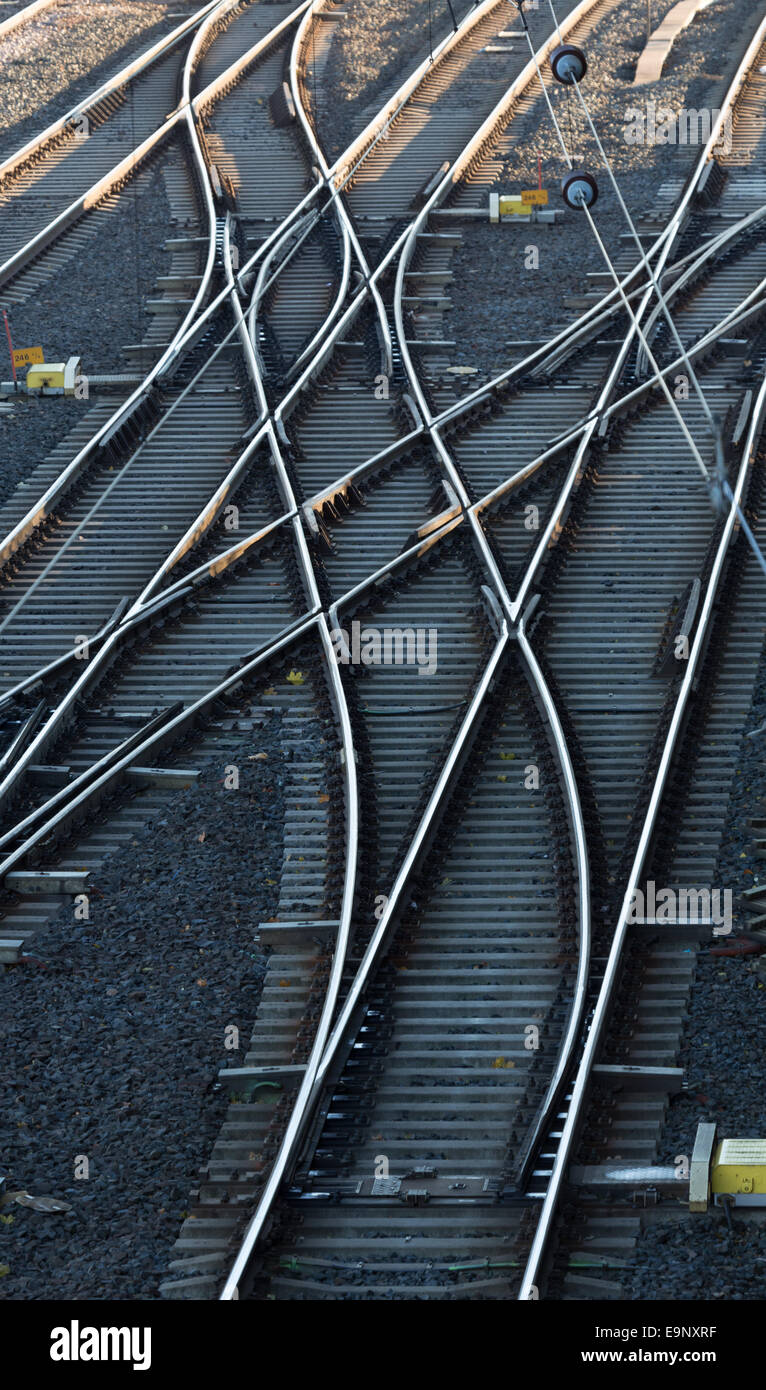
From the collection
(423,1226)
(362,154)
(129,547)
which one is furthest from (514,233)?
(423,1226)

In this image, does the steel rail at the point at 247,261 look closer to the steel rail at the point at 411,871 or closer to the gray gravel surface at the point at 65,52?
the gray gravel surface at the point at 65,52

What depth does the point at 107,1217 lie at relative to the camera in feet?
30.7

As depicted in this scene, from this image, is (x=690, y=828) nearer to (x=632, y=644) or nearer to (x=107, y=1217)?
(x=632, y=644)

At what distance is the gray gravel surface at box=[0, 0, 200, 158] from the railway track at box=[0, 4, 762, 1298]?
21.4ft

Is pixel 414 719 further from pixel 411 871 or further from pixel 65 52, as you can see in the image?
pixel 65 52

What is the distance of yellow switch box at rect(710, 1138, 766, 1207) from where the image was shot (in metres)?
9.16

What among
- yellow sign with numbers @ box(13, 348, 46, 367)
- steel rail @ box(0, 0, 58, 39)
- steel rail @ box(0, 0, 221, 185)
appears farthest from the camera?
steel rail @ box(0, 0, 58, 39)

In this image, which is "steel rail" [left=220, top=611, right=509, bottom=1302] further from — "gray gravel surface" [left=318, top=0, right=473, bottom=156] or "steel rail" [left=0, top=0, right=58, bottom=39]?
"steel rail" [left=0, top=0, right=58, bottom=39]

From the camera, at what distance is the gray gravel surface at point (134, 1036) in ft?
30.4

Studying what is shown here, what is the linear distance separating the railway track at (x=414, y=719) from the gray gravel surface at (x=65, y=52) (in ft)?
21.4

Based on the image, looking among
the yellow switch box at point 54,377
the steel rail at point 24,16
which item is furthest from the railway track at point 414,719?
the steel rail at point 24,16

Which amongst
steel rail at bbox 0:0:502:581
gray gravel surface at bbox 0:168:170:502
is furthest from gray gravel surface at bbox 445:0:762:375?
gray gravel surface at bbox 0:168:170:502

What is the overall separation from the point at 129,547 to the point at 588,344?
5786mm

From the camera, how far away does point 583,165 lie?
1006 inches
